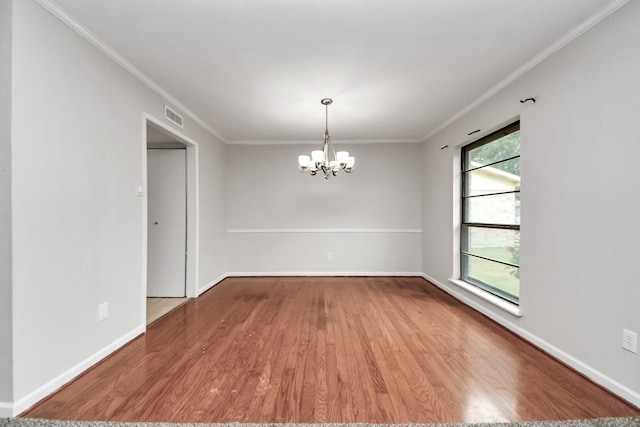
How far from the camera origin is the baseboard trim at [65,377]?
1.65 metres

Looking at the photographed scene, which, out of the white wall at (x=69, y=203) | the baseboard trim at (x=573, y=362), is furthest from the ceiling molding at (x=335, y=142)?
the baseboard trim at (x=573, y=362)

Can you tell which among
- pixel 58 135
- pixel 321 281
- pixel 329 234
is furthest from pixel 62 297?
pixel 329 234

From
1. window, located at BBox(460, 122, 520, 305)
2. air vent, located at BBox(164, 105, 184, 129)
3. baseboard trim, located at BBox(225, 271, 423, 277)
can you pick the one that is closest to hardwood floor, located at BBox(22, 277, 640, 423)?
window, located at BBox(460, 122, 520, 305)

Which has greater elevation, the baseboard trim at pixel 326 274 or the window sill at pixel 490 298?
the window sill at pixel 490 298

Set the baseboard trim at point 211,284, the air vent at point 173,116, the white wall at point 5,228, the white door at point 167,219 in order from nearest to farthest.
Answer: the white wall at point 5,228
the air vent at point 173,116
the white door at point 167,219
the baseboard trim at point 211,284

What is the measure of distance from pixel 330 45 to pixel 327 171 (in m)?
1.67

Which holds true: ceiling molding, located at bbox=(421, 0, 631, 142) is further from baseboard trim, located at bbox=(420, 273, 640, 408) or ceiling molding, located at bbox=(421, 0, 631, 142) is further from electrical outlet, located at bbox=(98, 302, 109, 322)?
electrical outlet, located at bbox=(98, 302, 109, 322)

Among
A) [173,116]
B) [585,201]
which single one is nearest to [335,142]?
[173,116]

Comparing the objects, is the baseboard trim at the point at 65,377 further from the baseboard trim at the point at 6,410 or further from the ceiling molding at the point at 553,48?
the ceiling molding at the point at 553,48

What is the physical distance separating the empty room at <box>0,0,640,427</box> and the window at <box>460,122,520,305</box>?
1.3 inches

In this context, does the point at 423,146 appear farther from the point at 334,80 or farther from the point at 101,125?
the point at 101,125

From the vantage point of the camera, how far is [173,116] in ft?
11.0

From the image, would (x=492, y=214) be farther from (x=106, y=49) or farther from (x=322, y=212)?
(x=106, y=49)

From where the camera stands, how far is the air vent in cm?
321
